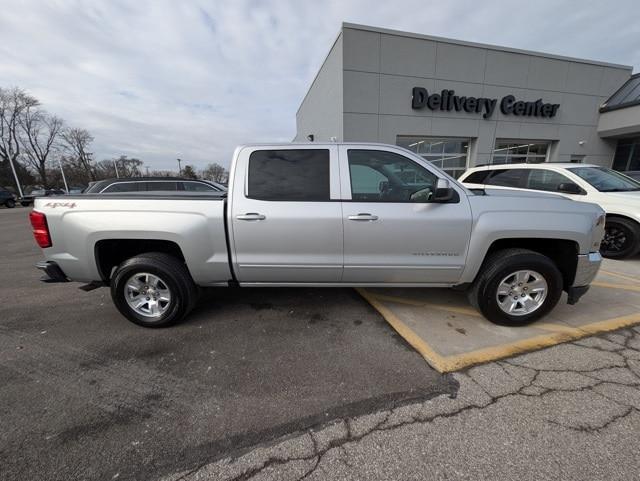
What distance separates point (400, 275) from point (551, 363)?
4.74 feet

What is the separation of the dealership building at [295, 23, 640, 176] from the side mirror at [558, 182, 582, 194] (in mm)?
7902

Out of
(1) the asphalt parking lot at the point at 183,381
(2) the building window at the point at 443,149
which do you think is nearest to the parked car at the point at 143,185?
(1) the asphalt parking lot at the point at 183,381

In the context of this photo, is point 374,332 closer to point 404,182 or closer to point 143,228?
point 404,182

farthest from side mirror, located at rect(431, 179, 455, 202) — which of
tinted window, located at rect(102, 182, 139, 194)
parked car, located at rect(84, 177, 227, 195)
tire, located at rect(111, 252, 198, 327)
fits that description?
tinted window, located at rect(102, 182, 139, 194)

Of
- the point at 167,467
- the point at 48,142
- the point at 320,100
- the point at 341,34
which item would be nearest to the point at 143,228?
the point at 167,467

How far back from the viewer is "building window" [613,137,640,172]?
14489 millimetres

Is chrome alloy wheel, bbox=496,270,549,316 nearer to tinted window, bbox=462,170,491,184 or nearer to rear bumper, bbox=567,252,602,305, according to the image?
rear bumper, bbox=567,252,602,305

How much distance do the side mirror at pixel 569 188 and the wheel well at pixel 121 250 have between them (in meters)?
6.77

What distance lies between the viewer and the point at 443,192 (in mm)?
2615

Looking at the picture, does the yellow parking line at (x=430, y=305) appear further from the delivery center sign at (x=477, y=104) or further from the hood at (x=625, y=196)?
the delivery center sign at (x=477, y=104)

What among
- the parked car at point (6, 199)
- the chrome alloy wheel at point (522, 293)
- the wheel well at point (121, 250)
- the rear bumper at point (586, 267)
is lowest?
→ the parked car at point (6, 199)

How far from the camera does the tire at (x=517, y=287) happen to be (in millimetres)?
2803

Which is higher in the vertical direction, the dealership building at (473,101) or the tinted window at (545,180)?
the dealership building at (473,101)

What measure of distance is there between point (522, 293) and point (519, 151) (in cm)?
1517
